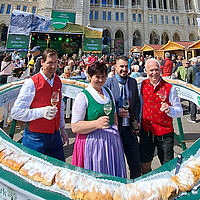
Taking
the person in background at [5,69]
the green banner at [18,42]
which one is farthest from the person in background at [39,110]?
the green banner at [18,42]

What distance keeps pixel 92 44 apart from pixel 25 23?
9.54m

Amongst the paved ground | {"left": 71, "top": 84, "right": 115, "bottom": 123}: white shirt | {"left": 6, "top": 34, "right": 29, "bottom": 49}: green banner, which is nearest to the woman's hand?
{"left": 71, "top": 84, "right": 115, "bottom": 123}: white shirt

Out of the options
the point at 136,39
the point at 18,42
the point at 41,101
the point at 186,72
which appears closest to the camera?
the point at 41,101

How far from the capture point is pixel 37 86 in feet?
5.51

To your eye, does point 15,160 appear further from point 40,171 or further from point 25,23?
point 25,23

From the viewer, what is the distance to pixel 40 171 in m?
0.81

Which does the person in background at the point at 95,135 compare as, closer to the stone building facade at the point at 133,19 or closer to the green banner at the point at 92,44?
the green banner at the point at 92,44

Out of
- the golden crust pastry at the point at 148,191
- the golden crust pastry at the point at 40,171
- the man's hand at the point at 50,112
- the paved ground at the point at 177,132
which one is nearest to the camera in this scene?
the golden crust pastry at the point at 148,191

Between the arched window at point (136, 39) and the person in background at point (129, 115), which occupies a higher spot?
the arched window at point (136, 39)

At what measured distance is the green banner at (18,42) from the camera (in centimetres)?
1928

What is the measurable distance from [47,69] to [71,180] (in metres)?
1.40

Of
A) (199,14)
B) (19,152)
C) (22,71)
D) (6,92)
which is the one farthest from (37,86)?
(199,14)

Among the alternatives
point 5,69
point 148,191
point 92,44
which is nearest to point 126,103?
point 148,191

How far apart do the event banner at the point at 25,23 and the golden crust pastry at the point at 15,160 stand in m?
22.5
